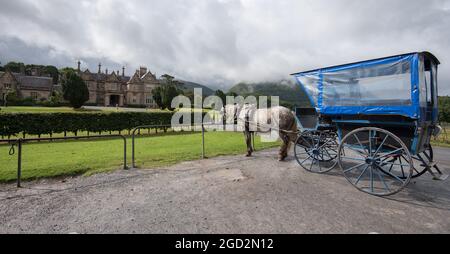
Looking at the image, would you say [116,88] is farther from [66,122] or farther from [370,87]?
[370,87]

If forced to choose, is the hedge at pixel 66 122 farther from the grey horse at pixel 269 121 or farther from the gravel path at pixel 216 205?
the grey horse at pixel 269 121

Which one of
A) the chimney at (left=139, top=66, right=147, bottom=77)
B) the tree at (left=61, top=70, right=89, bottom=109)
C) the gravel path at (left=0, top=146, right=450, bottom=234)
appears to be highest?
the chimney at (left=139, top=66, right=147, bottom=77)

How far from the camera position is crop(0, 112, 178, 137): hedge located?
13.9 metres

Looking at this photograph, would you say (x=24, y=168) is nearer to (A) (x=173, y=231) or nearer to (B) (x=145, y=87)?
(A) (x=173, y=231)

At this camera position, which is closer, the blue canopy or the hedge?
the blue canopy

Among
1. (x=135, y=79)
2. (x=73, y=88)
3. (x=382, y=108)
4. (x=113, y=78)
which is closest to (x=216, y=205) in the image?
(x=382, y=108)

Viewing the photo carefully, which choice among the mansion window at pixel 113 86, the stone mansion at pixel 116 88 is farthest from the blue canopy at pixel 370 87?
the mansion window at pixel 113 86

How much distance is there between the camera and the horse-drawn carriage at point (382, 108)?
4531mm

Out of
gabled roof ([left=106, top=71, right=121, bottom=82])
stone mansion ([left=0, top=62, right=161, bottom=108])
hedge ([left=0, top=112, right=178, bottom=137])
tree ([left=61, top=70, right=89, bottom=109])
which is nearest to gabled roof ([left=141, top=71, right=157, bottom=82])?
stone mansion ([left=0, top=62, right=161, bottom=108])

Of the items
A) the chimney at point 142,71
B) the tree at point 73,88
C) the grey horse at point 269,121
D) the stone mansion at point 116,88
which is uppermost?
the chimney at point 142,71

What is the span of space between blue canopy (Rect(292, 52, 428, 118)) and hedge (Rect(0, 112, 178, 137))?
15921 mm

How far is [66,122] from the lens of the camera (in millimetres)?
15859

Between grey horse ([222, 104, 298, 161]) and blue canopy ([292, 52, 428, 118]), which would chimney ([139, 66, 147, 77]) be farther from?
blue canopy ([292, 52, 428, 118])
